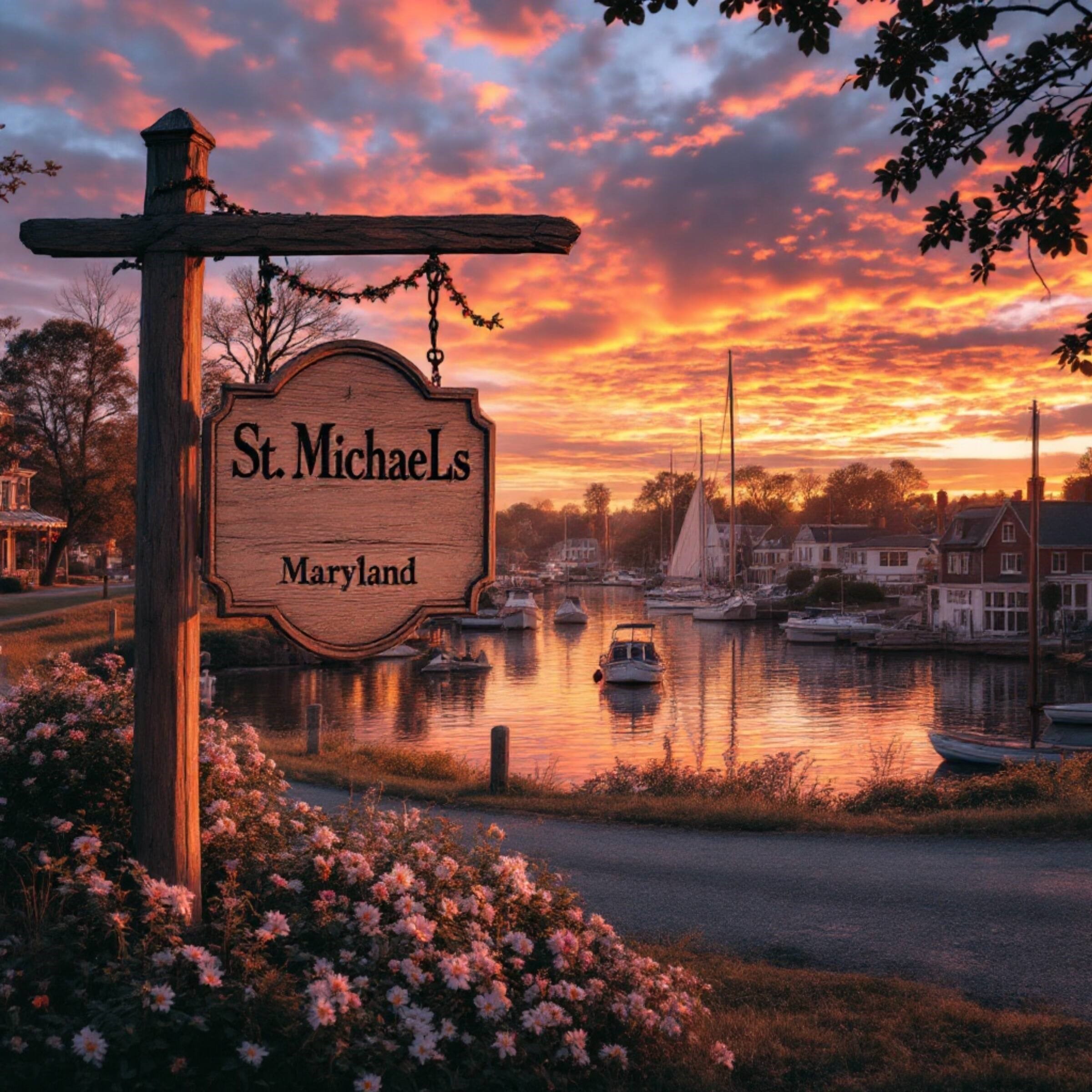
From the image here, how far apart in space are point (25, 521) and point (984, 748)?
1981 inches

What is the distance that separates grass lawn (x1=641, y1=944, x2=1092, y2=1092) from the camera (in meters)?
5.44

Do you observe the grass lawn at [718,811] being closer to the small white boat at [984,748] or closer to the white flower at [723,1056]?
the white flower at [723,1056]

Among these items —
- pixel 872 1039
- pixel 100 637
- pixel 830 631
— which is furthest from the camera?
pixel 830 631

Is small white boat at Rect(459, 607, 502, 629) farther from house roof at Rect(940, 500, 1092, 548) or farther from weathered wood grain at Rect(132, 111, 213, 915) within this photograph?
weathered wood grain at Rect(132, 111, 213, 915)

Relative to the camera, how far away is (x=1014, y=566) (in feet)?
213

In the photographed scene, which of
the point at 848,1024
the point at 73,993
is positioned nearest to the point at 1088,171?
the point at 848,1024

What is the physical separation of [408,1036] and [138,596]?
2.27 meters

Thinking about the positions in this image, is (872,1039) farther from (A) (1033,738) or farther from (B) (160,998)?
(A) (1033,738)

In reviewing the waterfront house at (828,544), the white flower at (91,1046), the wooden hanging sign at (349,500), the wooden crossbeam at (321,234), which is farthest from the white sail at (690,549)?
the white flower at (91,1046)

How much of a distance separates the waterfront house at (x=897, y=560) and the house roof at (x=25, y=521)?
7044 centimetres

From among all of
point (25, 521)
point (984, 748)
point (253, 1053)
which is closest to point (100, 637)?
point (25, 521)

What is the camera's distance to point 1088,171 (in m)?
6.77

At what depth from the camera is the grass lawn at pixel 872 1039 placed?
544 cm

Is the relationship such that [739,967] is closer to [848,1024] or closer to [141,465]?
[848,1024]
